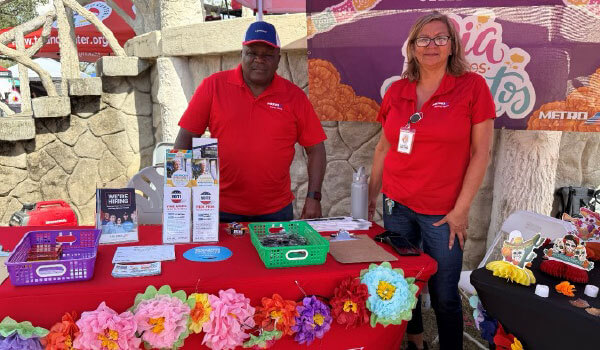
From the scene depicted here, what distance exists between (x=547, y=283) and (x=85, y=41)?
11.8 meters

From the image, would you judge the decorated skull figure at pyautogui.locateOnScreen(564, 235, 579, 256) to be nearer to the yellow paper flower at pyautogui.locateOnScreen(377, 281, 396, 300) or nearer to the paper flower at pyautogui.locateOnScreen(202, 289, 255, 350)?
the yellow paper flower at pyautogui.locateOnScreen(377, 281, 396, 300)

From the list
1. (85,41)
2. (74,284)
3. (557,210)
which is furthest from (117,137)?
(85,41)

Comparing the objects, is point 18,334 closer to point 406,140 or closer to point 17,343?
point 17,343

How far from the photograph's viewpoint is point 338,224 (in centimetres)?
225

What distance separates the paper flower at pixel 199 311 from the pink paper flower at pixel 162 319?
25 mm

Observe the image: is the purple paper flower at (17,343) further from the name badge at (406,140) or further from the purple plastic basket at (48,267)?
the name badge at (406,140)

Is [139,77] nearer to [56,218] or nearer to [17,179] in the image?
[17,179]

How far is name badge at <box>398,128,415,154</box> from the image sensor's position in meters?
2.06

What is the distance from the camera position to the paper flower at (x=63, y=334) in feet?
4.43

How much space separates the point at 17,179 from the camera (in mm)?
5012

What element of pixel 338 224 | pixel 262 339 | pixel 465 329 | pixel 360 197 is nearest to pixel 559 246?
pixel 338 224

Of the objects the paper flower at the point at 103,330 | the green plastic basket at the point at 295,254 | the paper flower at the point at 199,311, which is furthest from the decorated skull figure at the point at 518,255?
the paper flower at the point at 103,330

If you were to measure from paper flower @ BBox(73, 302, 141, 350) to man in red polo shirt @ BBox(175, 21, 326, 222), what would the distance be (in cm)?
107

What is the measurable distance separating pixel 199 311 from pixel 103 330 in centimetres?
30
